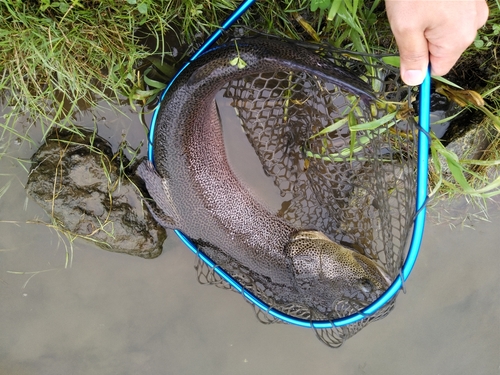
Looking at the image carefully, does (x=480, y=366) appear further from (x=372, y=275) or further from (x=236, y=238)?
(x=236, y=238)

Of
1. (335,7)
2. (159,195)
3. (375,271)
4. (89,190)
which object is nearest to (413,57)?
(335,7)

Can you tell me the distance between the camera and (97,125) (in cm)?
258

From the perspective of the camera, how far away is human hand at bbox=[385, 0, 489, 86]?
50.3 inches

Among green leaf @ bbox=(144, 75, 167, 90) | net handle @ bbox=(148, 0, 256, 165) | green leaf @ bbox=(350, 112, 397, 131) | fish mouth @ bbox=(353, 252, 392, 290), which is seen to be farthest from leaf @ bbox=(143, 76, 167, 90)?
fish mouth @ bbox=(353, 252, 392, 290)

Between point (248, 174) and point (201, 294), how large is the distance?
947mm

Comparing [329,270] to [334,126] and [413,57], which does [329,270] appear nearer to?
[334,126]

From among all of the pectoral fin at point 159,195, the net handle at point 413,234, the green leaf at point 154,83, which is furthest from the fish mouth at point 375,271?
the green leaf at point 154,83

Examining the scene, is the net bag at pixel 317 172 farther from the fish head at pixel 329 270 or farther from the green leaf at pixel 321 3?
the green leaf at pixel 321 3

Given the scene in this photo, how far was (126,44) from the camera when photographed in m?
2.29

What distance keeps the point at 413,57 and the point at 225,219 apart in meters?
1.42

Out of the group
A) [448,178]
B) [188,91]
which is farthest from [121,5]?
[448,178]

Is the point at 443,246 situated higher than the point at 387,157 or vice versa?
the point at 387,157

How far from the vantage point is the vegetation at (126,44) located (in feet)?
7.09

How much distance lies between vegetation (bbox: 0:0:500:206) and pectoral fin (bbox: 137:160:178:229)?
455mm
